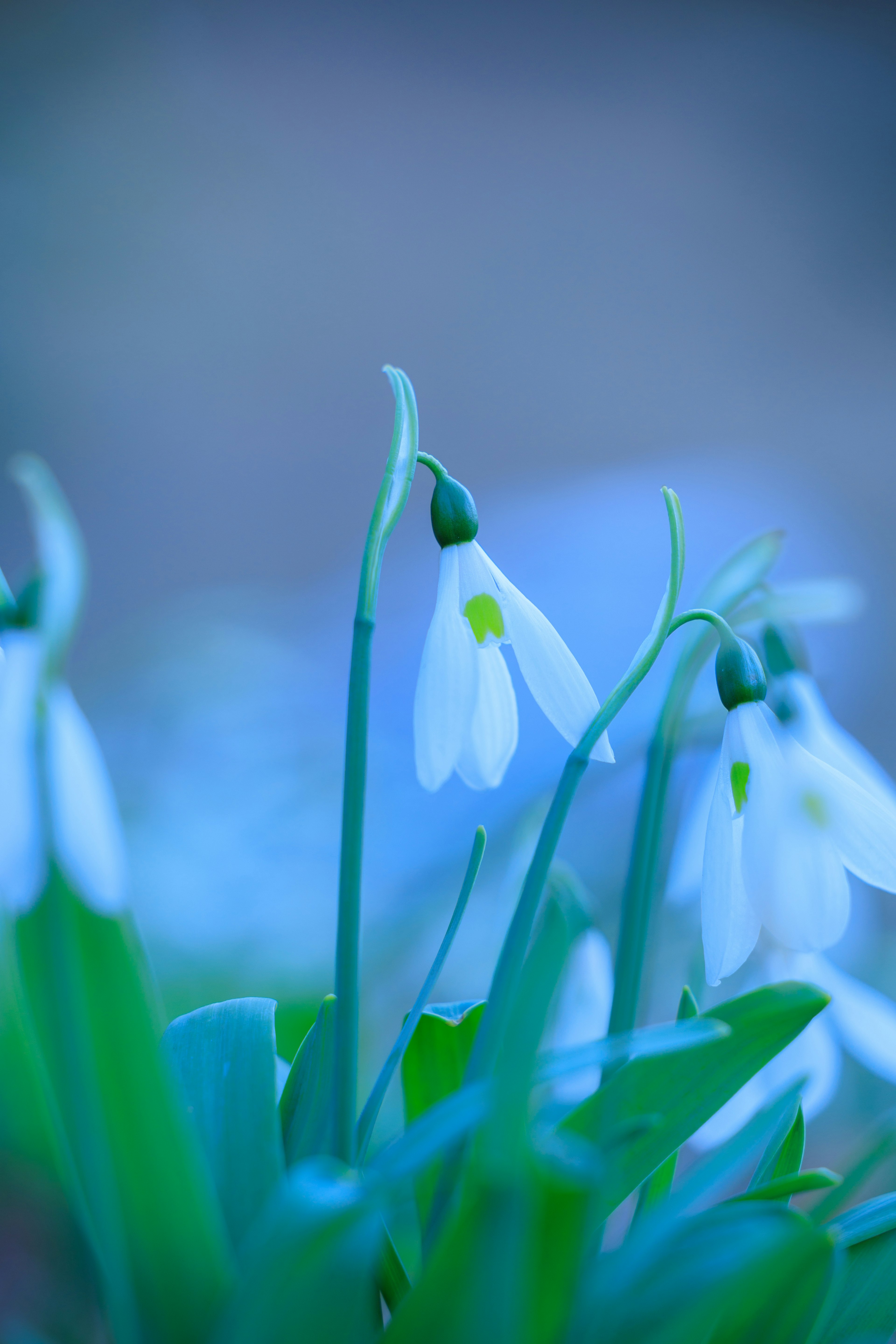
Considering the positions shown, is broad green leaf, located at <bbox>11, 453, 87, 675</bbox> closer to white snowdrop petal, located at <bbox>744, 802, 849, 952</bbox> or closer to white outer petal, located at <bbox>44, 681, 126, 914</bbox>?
white outer petal, located at <bbox>44, 681, 126, 914</bbox>

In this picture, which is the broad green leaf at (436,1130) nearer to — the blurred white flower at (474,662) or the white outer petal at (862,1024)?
the blurred white flower at (474,662)

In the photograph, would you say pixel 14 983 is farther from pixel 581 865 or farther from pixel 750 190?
pixel 750 190

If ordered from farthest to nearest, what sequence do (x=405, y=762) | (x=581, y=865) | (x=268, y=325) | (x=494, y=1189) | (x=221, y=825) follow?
(x=268, y=325), (x=405, y=762), (x=581, y=865), (x=221, y=825), (x=494, y=1189)

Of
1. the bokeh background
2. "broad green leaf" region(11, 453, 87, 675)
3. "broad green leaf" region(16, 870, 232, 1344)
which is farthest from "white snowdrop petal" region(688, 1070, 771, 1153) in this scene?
the bokeh background

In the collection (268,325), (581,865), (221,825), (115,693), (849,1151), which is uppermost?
(268,325)

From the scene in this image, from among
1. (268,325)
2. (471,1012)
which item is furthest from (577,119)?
(471,1012)

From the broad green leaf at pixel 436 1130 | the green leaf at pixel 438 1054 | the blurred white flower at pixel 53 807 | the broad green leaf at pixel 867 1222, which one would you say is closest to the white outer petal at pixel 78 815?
the blurred white flower at pixel 53 807

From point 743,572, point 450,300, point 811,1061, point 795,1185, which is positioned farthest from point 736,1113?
point 450,300

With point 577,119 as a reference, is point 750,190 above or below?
below
